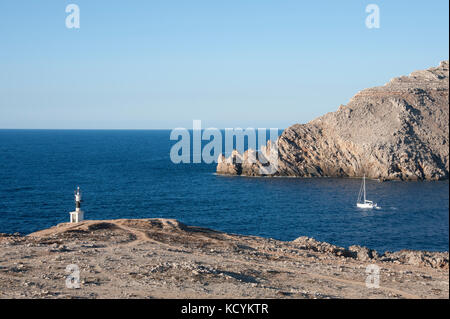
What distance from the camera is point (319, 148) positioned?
107m

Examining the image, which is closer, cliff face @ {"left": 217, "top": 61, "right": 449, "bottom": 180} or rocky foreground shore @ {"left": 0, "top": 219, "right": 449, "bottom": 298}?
rocky foreground shore @ {"left": 0, "top": 219, "right": 449, "bottom": 298}

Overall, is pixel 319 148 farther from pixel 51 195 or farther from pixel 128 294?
pixel 128 294

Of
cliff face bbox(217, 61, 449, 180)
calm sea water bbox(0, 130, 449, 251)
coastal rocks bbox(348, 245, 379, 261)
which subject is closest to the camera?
coastal rocks bbox(348, 245, 379, 261)

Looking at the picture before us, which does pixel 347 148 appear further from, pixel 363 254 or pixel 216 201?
pixel 363 254

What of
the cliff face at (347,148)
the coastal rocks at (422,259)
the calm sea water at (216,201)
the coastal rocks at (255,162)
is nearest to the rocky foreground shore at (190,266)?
the coastal rocks at (422,259)

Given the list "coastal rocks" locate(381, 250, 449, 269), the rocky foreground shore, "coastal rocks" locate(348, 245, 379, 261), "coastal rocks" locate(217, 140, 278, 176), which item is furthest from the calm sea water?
the rocky foreground shore

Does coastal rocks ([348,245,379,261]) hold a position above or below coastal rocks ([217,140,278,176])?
below

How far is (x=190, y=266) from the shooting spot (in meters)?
23.4

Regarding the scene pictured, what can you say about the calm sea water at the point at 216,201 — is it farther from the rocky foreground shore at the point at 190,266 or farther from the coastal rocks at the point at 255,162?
the rocky foreground shore at the point at 190,266

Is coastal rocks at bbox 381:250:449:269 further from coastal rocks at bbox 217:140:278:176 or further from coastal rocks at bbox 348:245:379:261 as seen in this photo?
coastal rocks at bbox 217:140:278:176

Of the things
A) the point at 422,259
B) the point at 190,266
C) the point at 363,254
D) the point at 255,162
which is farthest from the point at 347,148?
the point at 190,266

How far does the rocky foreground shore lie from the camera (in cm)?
1984

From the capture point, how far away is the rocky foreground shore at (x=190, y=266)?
1984 cm
